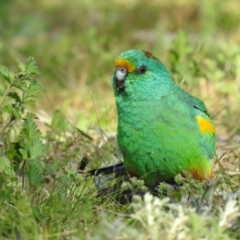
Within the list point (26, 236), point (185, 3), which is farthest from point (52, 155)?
point (185, 3)

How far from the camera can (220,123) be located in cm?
447

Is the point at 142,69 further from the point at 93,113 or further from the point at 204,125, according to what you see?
the point at 93,113

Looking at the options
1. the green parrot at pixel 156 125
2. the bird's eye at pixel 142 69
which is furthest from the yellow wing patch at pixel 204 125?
the bird's eye at pixel 142 69

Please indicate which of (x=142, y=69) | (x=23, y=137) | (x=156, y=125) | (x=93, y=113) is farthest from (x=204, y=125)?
(x=93, y=113)

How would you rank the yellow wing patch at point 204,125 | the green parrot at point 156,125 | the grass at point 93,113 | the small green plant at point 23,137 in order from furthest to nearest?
the yellow wing patch at point 204,125 → the green parrot at point 156,125 → the small green plant at point 23,137 → the grass at point 93,113

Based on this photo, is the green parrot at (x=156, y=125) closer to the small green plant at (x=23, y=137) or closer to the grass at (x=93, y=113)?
the grass at (x=93, y=113)

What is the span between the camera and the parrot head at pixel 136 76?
3512mm

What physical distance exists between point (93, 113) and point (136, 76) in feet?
4.11

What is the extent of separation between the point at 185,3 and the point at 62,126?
3.50 metres

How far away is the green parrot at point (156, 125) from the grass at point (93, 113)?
14 cm

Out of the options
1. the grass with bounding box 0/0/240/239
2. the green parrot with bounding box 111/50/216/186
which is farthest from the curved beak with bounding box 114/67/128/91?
the grass with bounding box 0/0/240/239

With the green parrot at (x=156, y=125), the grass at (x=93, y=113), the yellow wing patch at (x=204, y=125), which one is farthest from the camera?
the yellow wing patch at (x=204, y=125)

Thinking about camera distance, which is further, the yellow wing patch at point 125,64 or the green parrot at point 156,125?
the yellow wing patch at point 125,64

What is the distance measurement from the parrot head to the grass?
Answer: 40 centimetres
